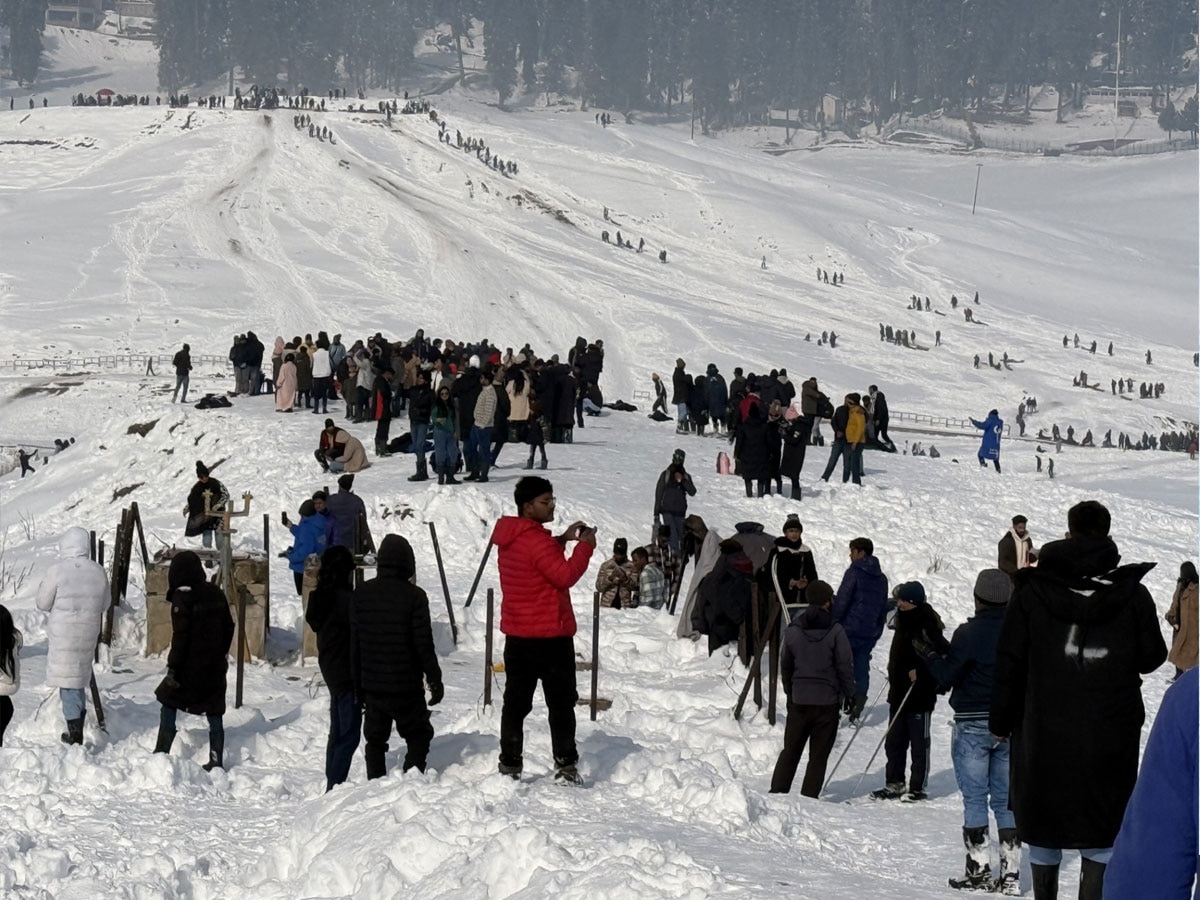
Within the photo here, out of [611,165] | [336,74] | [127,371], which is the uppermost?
[336,74]

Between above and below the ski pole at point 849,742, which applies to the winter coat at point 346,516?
above

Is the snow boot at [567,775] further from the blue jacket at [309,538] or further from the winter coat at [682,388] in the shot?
the winter coat at [682,388]

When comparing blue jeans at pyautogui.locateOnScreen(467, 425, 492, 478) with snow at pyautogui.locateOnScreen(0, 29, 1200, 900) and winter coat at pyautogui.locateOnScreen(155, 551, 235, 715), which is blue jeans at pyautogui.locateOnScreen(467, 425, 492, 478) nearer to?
snow at pyautogui.locateOnScreen(0, 29, 1200, 900)

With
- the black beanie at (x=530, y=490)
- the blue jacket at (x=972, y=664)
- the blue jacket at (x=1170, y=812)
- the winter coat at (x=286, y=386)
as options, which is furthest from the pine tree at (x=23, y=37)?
the blue jacket at (x=1170, y=812)

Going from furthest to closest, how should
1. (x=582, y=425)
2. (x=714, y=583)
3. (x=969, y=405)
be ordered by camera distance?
1. (x=969, y=405)
2. (x=582, y=425)
3. (x=714, y=583)

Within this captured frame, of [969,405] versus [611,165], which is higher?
[611,165]

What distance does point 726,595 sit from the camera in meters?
13.4

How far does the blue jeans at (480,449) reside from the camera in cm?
2066

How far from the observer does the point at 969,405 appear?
49406 millimetres

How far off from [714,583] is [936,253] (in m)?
68.6

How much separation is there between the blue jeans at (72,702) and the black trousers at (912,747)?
179 inches

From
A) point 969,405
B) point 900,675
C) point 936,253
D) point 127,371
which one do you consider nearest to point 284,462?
point 900,675

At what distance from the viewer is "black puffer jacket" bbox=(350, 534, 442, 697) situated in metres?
8.70

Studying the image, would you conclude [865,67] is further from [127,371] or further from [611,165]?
[127,371]
